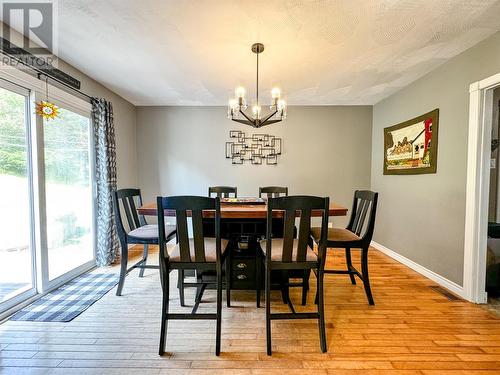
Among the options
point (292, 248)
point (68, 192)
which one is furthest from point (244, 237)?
point (68, 192)

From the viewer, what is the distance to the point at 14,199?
85.7 inches

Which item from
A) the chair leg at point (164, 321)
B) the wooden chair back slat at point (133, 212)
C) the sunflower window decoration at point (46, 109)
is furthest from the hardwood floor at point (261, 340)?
the sunflower window decoration at point (46, 109)

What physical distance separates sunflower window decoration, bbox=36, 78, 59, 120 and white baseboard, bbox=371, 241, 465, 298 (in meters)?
4.35

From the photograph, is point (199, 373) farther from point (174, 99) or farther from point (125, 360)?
point (174, 99)

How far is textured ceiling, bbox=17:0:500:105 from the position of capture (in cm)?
177

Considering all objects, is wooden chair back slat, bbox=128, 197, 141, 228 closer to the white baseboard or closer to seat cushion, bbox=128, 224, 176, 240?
seat cushion, bbox=128, 224, 176, 240

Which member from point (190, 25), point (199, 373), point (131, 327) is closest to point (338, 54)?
point (190, 25)

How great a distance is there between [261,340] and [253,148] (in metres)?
3.05

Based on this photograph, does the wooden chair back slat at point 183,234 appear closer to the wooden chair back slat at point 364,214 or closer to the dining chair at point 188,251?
the dining chair at point 188,251

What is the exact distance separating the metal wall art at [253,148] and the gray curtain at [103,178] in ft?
6.02

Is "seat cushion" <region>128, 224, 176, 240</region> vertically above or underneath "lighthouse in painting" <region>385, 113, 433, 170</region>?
underneath

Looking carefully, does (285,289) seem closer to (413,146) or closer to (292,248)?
(292,248)

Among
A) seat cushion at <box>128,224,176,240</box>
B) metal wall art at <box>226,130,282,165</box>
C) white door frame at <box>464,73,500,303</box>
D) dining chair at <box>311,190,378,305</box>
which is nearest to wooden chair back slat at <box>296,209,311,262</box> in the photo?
dining chair at <box>311,190,378,305</box>

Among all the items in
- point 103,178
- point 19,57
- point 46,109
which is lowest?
point 103,178
